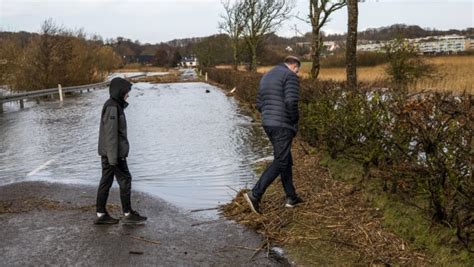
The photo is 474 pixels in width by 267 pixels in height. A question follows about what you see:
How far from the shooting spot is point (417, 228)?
5027mm

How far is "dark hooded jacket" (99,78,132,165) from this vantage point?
624 centimetres

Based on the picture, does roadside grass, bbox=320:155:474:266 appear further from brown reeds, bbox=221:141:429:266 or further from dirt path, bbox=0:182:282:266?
dirt path, bbox=0:182:282:266

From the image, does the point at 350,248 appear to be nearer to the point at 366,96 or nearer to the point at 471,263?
the point at 471,263

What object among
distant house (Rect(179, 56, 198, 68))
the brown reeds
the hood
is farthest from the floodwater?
distant house (Rect(179, 56, 198, 68))

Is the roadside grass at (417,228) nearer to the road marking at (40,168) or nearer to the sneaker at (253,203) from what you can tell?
the sneaker at (253,203)

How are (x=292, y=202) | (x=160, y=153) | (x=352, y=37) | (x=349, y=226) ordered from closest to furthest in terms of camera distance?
(x=349, y=226)
(x=292, y=202)
(x=352, y=37)
(x=160, y=153)

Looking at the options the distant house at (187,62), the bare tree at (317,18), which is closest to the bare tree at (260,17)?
the bare tree at (317,18)

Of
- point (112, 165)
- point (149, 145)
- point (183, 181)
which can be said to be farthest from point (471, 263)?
point (149, 145)

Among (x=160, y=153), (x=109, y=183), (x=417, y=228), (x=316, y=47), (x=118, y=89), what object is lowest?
(x=160, y=153)

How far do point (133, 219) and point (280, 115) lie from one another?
216 cm

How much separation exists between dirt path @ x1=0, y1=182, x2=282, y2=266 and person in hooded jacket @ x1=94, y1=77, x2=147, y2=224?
0.21 meters

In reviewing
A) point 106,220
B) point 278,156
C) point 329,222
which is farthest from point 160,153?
point 329,222

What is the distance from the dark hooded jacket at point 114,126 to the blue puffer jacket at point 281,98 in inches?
66.9

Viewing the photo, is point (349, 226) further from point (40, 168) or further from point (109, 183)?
point (40, 168)
